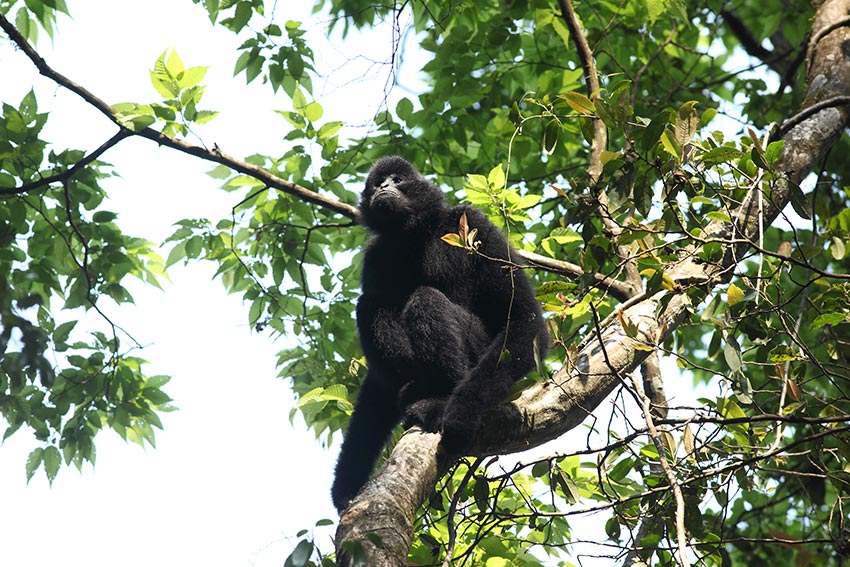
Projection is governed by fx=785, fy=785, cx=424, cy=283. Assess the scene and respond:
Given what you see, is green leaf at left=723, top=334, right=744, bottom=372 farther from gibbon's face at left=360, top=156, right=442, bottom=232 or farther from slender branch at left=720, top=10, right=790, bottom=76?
slender branch at left=720, top=10, right=790, bottom=76

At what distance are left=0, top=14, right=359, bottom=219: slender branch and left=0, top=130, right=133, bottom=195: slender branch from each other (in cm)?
9

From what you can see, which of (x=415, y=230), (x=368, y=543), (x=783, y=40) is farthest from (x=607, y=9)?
(x=368, y=543)

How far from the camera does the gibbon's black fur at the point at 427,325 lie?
4853 mm

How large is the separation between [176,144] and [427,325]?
2557 millimetres

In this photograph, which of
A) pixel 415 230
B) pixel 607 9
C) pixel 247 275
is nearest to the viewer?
pixel 415 230

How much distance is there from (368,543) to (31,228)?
5620 millimetres

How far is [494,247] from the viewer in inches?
216

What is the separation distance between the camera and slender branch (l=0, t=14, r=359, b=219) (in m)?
5.68

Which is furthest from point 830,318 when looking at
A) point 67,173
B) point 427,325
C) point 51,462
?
point 51,462

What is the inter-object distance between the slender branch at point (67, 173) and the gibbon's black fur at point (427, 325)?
2.02 m

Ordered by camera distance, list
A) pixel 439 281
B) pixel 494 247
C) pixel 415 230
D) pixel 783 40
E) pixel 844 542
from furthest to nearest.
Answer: pixel 783 40 → pixel 415 230 → pixel 439 281 → pixel 494 247 → pixel 844 542

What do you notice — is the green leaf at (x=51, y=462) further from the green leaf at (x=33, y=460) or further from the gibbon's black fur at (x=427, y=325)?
the gibbon's black fur at (x=427, y=325)

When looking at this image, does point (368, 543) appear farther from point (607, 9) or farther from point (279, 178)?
point (607, 9)

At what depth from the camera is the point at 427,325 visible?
5234mm
